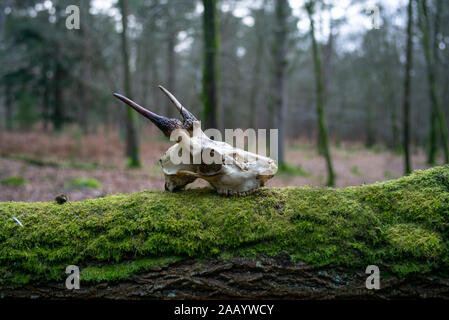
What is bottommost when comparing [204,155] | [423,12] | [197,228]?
[197,228]

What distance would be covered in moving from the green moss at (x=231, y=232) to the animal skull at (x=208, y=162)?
0.17 meters

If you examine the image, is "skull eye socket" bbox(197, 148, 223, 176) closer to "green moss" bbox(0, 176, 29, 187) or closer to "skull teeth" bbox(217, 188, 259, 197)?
"skull teeth" bbox(217, 188, 259, 197)

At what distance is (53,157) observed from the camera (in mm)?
12086

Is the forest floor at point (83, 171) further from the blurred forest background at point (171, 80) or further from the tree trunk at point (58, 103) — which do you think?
the tree trunk at point (58, 103)

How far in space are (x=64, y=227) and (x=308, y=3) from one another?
8655 millimetres

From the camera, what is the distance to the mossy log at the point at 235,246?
7.08 ft

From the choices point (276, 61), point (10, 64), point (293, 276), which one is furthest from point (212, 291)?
point (10, 64)

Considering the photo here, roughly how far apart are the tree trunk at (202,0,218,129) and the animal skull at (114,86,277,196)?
429 cm

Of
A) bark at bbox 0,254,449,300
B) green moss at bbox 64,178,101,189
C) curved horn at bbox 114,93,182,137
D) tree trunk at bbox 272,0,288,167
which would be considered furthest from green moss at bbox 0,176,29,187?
tree trunk at bbox 272,0,288,167

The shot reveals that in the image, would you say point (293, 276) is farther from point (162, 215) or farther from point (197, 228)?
point (162, 215)

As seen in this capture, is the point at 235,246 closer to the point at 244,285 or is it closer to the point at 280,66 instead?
the point at 244,285

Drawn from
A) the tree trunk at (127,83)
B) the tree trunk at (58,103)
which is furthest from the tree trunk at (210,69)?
the tree trunk at (58,103)

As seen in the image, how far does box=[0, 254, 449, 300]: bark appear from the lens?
83.4 inches

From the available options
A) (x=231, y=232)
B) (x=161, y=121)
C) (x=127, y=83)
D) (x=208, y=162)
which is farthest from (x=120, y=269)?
(x=127, y=83)
